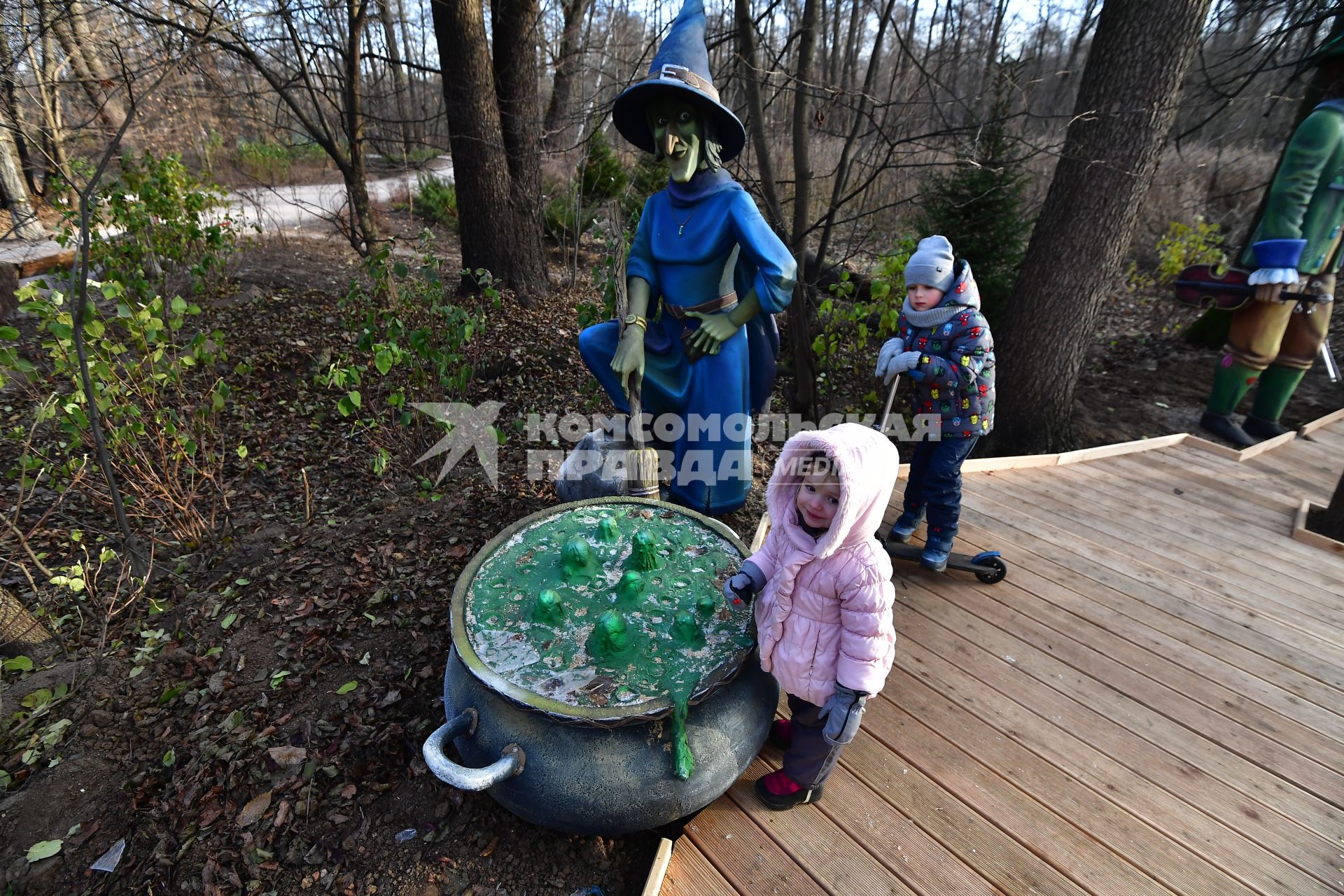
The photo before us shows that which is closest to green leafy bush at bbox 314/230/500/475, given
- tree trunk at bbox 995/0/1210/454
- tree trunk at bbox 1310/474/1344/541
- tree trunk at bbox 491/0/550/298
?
tree trunk at bbox 491/0/550/298

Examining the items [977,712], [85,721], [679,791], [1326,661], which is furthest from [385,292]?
[1326,661]

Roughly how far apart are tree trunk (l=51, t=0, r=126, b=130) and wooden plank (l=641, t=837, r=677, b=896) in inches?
108

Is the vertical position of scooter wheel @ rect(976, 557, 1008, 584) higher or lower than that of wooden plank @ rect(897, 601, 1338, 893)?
higher

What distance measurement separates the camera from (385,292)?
4.52m

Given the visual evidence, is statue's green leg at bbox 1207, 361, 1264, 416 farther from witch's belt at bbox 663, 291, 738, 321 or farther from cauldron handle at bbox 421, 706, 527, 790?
cauldron handle at bbox 421, 706, 527, 790

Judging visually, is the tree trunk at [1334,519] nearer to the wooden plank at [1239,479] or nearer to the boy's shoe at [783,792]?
the wooden plank at [1239,479]

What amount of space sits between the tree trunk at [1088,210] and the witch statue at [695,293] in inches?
96.3

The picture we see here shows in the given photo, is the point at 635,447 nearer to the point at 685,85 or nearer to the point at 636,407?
the point at 636,407

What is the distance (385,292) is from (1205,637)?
502 centimetres

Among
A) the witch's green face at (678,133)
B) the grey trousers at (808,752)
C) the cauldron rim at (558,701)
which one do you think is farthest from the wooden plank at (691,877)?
the witch's green face at (678,133)

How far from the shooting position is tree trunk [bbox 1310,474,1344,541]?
3.09 meters

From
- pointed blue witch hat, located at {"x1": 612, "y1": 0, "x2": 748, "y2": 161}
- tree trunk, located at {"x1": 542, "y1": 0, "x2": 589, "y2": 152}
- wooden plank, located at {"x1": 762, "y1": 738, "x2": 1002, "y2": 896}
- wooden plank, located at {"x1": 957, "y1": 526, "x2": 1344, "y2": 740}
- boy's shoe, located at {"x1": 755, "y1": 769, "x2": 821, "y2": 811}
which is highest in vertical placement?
tree trunk, located at {"x1": 542, "y1": 0, "x2": 589, "y2": 152}

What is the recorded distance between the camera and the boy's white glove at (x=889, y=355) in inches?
99.7

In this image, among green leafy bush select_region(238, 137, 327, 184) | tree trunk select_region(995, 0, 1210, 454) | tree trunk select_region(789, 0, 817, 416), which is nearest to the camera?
tree trunk select_region(995, 0, 1210, 454)
